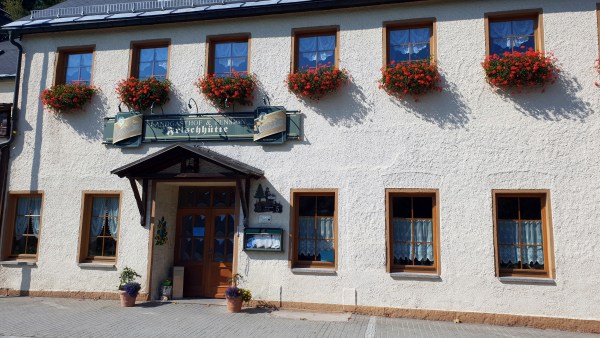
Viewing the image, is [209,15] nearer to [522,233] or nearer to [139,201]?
[139,201]

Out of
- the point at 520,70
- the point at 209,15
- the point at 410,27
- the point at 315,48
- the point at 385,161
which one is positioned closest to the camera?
the point at 520,70

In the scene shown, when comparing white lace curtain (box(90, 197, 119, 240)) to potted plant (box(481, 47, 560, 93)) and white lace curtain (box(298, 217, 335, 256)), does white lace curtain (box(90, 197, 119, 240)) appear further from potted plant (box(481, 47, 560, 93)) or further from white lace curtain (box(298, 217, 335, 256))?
potted plant (box(481, 47, 560, 93))

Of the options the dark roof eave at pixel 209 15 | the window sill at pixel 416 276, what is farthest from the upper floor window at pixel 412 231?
the dark roof eave at pixel 209 15

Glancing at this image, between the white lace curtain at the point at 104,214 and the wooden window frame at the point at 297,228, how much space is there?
399cm

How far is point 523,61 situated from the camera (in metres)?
8.65

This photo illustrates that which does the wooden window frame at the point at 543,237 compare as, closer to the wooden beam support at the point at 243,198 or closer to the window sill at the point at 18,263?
the wooden beam support at the point at 243,198

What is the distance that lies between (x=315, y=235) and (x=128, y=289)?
389cm

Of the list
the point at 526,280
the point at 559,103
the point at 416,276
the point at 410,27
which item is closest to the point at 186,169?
the point at 416,276

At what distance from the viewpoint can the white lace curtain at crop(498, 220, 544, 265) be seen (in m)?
8.60

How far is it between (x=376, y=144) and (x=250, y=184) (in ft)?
8.81

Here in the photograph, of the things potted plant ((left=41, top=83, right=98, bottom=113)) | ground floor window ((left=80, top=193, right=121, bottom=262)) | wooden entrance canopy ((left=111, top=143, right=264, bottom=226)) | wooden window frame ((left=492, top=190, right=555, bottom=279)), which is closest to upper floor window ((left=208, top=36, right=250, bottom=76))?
wooden entrance canopy ((left=111, top=143, right=264, bottom=226))

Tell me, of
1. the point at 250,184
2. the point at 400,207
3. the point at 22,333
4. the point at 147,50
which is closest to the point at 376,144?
the point at 400,207

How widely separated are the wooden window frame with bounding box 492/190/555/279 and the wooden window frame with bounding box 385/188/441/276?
101cm

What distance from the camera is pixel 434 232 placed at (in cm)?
898
